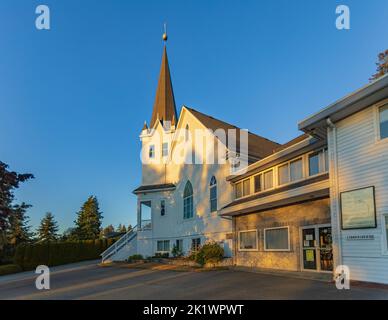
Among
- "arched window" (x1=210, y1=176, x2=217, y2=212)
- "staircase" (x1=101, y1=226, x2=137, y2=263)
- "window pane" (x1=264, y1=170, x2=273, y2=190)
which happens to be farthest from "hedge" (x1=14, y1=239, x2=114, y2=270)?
"window pane" (x1=264, y1=170, x2=273, y2=190)

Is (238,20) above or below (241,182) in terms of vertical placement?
above

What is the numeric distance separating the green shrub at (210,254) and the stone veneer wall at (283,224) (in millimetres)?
944

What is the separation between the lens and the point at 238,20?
17094mm

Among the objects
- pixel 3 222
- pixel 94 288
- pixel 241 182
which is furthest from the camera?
pixel 3 222

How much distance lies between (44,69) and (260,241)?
1391 centimetres

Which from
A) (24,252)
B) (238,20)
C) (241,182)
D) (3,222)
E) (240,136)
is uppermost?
(238,20)

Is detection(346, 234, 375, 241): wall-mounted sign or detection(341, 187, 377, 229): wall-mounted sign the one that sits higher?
detection(341, 187, 377, 229): wall-mounted sign

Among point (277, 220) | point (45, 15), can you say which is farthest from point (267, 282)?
point (45, 15)

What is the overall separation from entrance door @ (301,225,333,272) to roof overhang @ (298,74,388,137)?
12.1 feet

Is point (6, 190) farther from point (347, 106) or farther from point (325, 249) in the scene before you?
point (347, 106)

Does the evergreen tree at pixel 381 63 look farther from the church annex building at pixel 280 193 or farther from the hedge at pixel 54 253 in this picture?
the hedge at pixel 54 253

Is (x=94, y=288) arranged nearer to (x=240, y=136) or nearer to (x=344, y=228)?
(x=344, y=228)

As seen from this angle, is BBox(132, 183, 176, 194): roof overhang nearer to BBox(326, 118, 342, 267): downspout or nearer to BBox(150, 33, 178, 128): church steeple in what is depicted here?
BBox(150, 33, 178, 128): church steeple

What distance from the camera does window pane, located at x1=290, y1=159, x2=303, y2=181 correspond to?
15.0m
